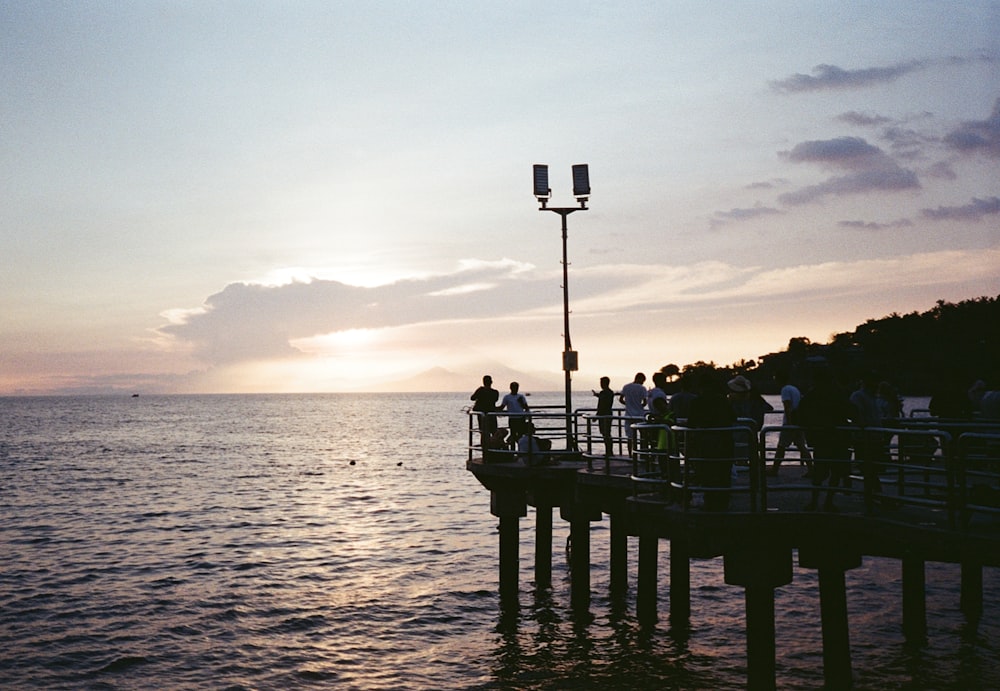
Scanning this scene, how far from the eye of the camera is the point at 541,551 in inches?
974

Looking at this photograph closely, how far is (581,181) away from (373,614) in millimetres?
13041

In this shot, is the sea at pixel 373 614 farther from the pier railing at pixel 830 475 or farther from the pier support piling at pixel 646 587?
the pier railing at pixel 830 475

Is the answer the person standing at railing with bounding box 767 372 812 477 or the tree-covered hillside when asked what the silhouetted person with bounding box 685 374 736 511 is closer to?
the person standing at railing with bounding box 767 372 812 477

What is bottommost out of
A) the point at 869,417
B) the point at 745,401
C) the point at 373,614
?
the point at 373,614

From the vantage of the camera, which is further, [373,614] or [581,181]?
[581,181]

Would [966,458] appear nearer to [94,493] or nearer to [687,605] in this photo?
[687,605]

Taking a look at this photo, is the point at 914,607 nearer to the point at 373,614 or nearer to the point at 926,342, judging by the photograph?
the point at 373,614

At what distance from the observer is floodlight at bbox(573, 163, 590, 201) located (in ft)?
83.3

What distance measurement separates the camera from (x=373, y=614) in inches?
923

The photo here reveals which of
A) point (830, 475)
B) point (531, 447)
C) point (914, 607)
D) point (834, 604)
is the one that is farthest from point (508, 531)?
Result: point (830, 475)

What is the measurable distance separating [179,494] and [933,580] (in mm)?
42154

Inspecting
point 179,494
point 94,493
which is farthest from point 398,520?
point 94,493

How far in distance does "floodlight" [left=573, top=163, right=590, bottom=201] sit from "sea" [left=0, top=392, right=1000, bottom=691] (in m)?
11.0

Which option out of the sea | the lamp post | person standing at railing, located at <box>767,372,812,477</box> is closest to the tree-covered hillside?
the sea
